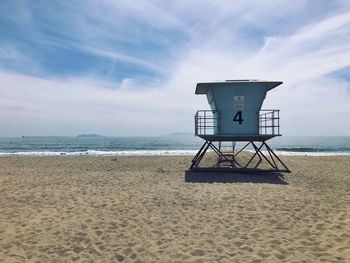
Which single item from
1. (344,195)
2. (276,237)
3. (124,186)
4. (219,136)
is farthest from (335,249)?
(219,136)

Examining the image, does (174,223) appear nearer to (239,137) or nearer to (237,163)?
(239,137)

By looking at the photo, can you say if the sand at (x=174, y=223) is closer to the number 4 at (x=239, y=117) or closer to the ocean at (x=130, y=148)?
the number 4 at (x=239, y=117)

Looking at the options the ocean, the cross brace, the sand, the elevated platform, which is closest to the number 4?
the elevated platform

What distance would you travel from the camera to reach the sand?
605cm

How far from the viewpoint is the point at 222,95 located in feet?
55.3

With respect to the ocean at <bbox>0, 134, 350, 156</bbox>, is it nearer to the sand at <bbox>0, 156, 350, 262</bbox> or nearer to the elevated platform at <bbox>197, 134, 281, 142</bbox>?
the elevated platform at <bbox>197, 134, 281, 142</bbox>

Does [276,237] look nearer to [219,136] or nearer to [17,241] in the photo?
[17,241]

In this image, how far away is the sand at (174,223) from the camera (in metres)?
Result: 6.05

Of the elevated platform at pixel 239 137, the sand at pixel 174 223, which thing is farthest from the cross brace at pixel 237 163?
the sand at pixel 174 223

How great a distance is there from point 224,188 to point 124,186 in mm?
4173

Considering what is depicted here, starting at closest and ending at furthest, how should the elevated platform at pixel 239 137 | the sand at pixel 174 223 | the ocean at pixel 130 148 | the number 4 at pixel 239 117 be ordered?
the sand at pixel 174 223, the elevated platform at pixel 239 137, the number 4 at pixel 239 117, the ocean at pixel 130 148

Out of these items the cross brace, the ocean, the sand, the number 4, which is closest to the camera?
the sand

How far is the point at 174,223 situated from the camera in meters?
7.94

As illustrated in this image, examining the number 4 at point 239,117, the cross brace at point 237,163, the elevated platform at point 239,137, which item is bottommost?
the cross brace at point 237,163
